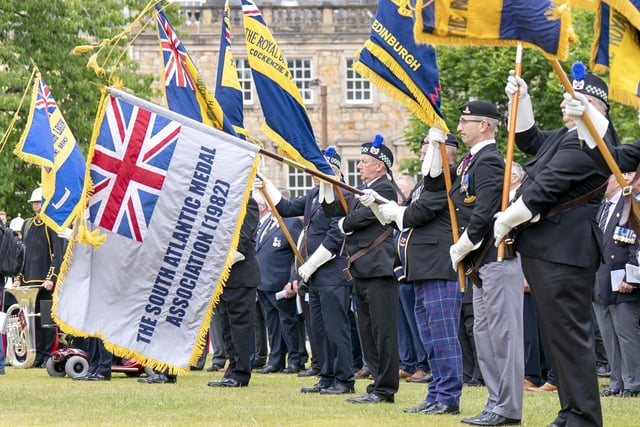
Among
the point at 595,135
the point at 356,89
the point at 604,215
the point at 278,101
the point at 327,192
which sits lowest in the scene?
the point at 604,215

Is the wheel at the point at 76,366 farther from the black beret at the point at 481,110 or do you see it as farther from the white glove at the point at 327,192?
the black beret at the point at 481,110

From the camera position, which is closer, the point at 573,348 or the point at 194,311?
the point at 573,348

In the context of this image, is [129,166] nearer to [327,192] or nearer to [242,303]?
[327,192]

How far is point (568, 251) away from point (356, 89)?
38922mm

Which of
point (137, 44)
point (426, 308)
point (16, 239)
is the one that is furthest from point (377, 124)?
point (426, 308)

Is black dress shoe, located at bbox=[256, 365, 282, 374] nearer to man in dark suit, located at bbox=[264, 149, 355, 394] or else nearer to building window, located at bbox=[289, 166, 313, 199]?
man in dark suit, located at bbox=[264, 149, 355, 394]

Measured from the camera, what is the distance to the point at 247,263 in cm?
1305

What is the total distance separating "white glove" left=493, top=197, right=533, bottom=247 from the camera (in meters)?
8.10

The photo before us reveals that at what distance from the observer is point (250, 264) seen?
42.9ft

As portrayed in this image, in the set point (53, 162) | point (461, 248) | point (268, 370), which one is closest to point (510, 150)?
point (461, 248)

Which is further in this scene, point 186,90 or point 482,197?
point 186,90

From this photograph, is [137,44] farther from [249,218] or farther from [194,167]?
[194,167]

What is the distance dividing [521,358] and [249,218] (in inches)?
187

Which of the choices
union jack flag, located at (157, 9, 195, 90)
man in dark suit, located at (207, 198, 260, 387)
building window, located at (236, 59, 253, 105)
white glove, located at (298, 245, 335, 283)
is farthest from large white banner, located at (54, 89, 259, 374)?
building window, located at (236, 59, 253, 105)
